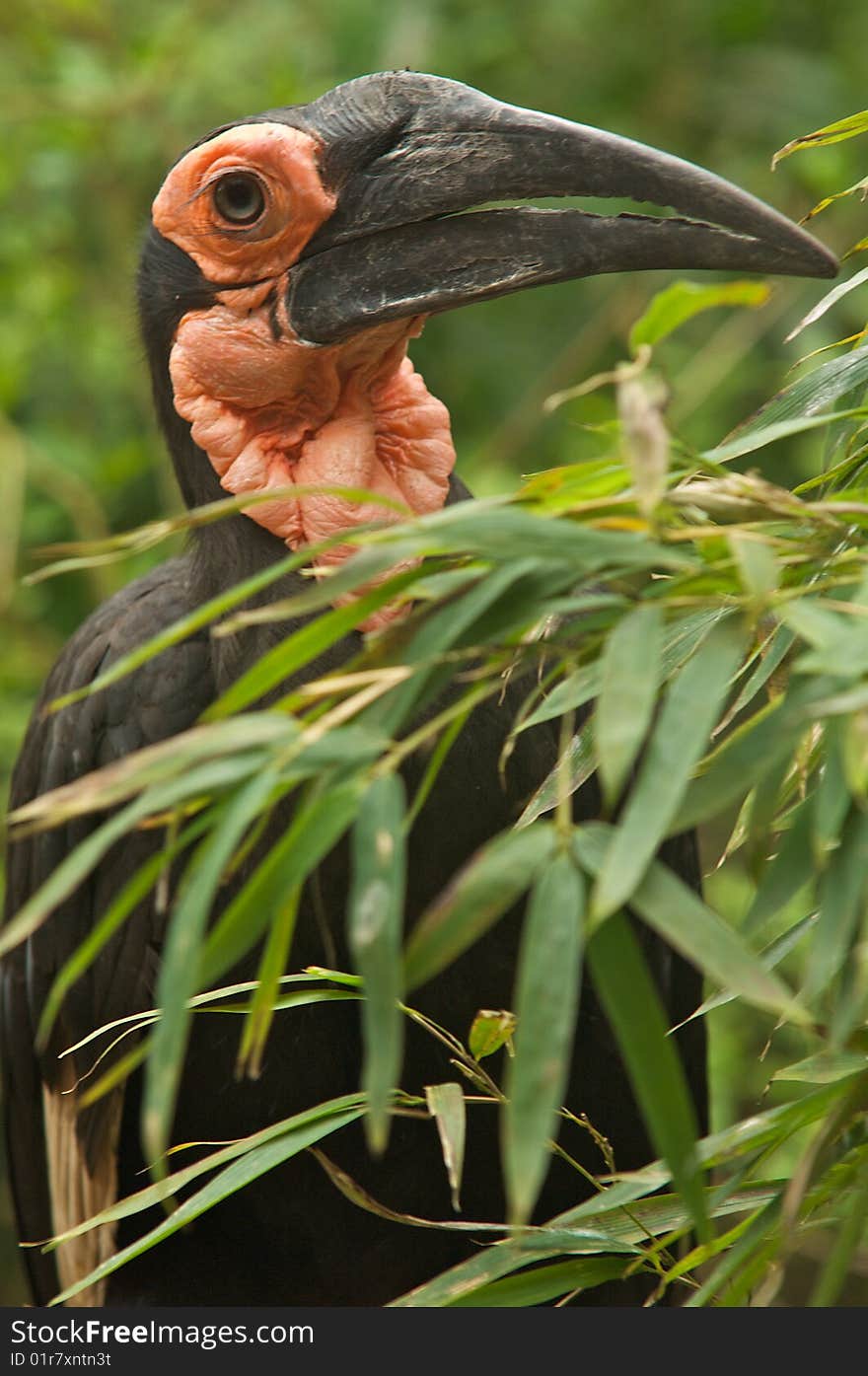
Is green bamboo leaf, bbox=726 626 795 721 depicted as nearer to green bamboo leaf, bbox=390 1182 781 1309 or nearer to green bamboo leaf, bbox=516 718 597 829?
green bamboo leaf, bbox=516 718 597 829

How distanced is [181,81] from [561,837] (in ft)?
11.6

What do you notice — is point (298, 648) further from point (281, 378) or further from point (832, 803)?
point (281, 378)

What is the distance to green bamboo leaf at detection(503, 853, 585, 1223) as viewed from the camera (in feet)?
3.76

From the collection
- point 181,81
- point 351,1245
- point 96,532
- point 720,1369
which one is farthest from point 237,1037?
point 181,81

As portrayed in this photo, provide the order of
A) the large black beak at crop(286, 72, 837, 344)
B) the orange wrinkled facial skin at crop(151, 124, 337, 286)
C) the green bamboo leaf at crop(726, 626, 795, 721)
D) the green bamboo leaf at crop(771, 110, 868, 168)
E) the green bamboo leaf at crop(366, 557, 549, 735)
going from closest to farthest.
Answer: the green bamboo leaf at crop(366, 557, 549, 735) < the green bamboo leaf at crop(726, 626, 795, 721) < the green bamboo leaf at crop(771, 110, 868, 168) < the large black beak at crop(286, 72, 837, 344) < the orange wrinkled facial skin at crop(151, 124, 337, 286)

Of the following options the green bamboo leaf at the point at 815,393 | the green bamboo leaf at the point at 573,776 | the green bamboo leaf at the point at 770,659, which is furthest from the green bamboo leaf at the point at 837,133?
the green bamboo leaf at the point at 573,776

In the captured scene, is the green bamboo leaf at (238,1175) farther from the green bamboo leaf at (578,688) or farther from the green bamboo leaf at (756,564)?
the green bamboo leaf at (756,564)

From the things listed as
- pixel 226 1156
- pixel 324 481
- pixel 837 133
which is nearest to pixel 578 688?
pixel 226 1156

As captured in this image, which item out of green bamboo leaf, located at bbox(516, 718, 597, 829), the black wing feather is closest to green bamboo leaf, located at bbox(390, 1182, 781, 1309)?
green bamboo leaf, located at bbox(516, 718, 597, 829)

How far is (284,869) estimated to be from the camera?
48.7 inches

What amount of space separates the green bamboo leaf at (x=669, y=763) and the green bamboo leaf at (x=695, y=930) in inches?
→ 1.0

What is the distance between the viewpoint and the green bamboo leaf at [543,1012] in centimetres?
115

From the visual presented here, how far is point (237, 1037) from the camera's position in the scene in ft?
7.82

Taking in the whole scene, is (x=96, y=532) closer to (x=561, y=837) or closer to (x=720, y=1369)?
(x=720, y=1369)
